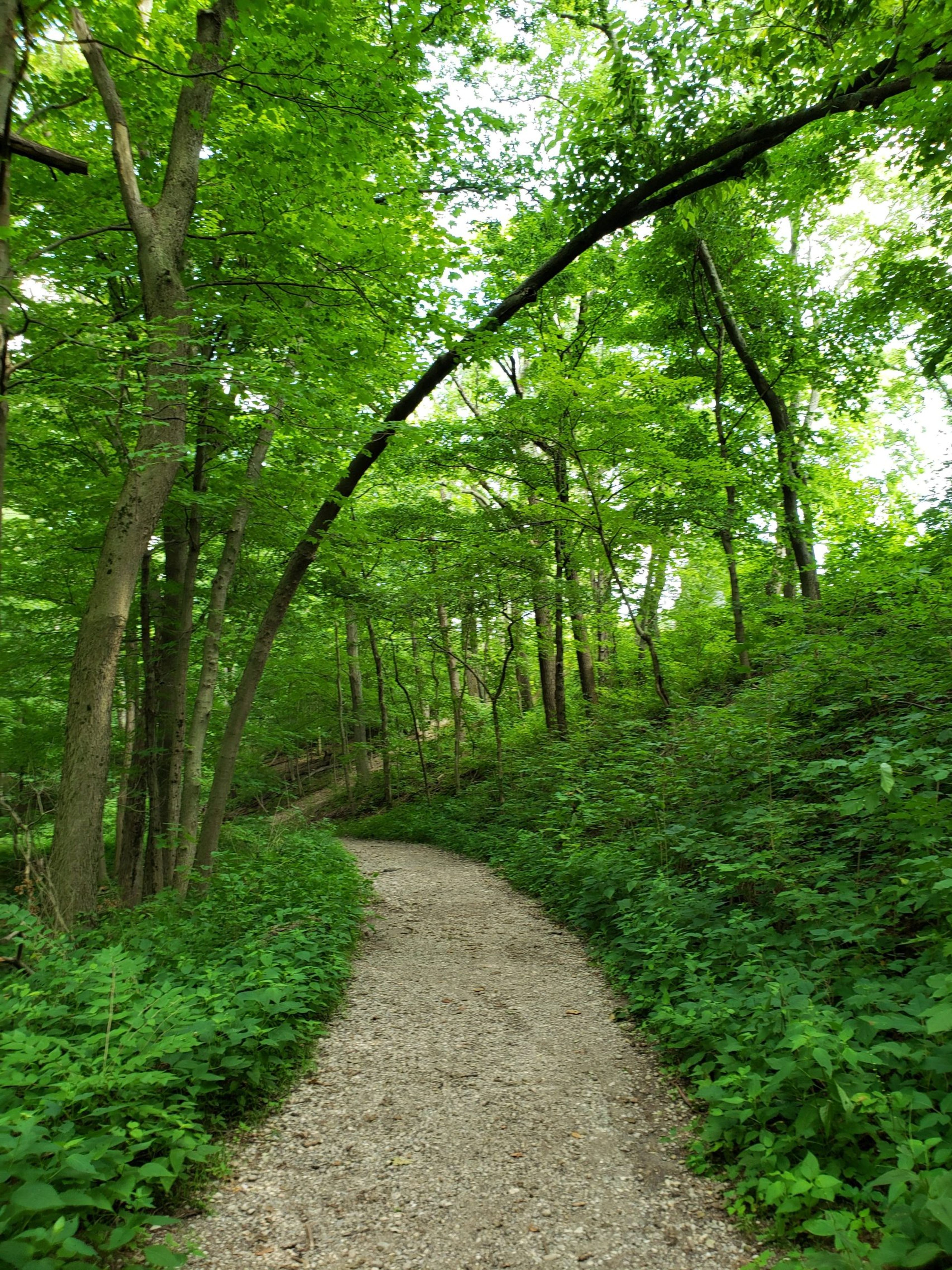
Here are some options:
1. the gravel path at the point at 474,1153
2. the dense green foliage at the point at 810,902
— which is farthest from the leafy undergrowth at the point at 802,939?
the gravel path at the point at 474,1153

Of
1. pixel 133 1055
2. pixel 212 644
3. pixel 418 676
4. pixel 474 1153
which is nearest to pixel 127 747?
pixel 212 644

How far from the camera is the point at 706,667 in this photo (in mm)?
11977

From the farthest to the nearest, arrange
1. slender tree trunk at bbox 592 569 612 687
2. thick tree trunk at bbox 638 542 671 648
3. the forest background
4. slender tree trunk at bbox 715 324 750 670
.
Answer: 1. slender tree trunk at bbox 592 569 612 687
2. slender tree trunk at bbox 715 324 750 670
3. thick tree trunk at bbox 638 542 671 648
4. the forest background

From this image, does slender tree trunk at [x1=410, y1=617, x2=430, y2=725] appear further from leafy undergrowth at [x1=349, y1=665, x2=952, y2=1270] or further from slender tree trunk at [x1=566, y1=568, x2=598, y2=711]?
leafy undergrowth at [x1=349, y1=665, x2=952, y2=1270]

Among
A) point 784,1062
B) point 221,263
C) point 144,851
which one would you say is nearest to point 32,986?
point 784,1062

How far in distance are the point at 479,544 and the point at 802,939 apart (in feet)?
27.4

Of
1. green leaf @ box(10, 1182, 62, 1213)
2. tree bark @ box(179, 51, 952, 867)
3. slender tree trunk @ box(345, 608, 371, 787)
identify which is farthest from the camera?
slender tree trunk @ box(345, 608, 371, 787)

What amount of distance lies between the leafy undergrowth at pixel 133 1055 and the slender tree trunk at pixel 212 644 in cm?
268

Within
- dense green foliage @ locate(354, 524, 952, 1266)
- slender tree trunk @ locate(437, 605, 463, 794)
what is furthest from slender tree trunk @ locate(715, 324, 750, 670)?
slender tree trunk @ locate(437, 605, 463, 794)

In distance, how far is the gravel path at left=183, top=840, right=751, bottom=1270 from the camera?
2.52 m

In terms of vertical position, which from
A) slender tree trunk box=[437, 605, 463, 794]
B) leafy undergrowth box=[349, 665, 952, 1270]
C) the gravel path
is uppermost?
slender tree trunk box=[437, 605, 463, 794]

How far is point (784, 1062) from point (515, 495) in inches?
641

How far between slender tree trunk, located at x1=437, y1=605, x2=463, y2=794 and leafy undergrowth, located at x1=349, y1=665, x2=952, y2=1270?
6280 millimetres

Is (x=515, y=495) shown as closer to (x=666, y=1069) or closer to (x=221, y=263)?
(x=221, y=263)
